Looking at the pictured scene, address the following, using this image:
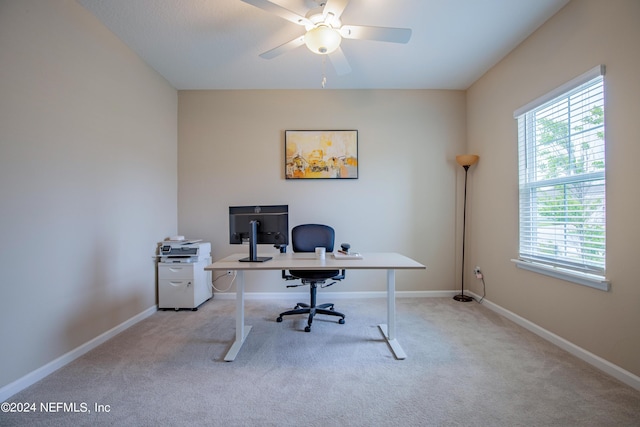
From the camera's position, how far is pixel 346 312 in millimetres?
3049

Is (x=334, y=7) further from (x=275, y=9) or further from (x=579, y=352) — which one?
(x=579, y=352)

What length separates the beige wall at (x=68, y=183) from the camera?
5.53 feet

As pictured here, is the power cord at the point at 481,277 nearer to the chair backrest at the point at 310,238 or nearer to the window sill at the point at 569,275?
the window sill at the point at 569,275

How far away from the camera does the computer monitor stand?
2400mm

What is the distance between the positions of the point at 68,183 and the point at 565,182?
404cm

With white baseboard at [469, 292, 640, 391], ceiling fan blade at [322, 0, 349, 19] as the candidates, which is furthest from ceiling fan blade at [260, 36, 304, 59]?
white baseboard at [469, 292, 640, 391]

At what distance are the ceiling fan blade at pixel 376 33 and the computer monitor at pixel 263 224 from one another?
1.48 m

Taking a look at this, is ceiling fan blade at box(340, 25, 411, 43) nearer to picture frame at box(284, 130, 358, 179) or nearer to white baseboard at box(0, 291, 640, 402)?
picture frame at box(284, 130, 358, 179)

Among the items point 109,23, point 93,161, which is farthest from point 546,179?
point 109,23

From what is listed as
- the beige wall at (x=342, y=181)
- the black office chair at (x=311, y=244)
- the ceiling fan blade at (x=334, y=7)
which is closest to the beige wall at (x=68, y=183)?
the beige wall at (x=342, y=181)

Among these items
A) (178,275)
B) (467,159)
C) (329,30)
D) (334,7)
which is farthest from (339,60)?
(178,275)

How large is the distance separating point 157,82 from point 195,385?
3300 millimetres

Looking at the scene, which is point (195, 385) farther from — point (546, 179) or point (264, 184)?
point (546, 179)

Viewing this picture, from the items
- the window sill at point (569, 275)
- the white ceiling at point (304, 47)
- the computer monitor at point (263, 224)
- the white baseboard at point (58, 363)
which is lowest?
the white baseboard at point (58, 363)
